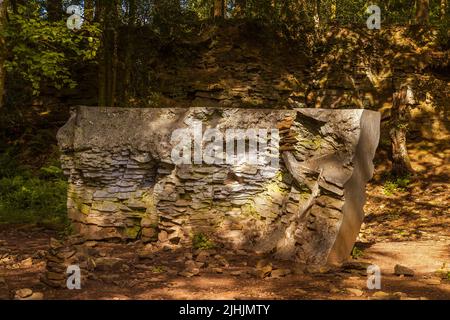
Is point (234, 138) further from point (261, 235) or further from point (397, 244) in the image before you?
point (397, 244)

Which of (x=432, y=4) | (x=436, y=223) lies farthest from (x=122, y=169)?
(x=432, y=4)

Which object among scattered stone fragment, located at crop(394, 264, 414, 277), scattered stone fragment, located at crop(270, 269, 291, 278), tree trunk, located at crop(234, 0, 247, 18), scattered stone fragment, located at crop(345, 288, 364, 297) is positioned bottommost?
scattered stone fragment, located at crop(270, 269, 291, 278)

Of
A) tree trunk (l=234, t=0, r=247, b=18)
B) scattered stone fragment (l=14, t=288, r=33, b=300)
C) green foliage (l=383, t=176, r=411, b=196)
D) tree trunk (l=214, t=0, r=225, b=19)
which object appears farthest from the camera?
tree trunk (l=214, t=0, r=225, b=19)

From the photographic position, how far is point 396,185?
40.8ft

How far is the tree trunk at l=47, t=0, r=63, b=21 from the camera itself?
542 inches

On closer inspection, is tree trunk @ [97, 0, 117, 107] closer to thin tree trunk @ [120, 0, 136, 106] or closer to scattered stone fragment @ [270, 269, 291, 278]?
thin tree trunk @ [120, 0, 136, 106]

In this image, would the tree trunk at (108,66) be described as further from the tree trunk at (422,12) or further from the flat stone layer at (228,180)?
the tree trunk at (422,12)

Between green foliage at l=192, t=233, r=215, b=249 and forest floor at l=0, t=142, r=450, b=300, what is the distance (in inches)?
11.3

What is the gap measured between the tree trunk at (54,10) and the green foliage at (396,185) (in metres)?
11.0

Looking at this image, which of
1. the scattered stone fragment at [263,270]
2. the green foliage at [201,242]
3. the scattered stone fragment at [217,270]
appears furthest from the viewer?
the green foliage at [201,242]

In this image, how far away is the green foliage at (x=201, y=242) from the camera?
752 cm

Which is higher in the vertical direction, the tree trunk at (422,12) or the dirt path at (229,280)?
the tree trunk at (422,12)

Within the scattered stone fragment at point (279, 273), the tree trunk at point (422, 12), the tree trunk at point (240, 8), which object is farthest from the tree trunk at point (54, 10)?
the tree trunk at point (422, 12)

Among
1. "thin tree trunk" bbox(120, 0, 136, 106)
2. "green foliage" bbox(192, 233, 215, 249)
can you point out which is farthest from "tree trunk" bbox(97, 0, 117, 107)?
"green foliage" bbox(192, 233, 215, 249)
